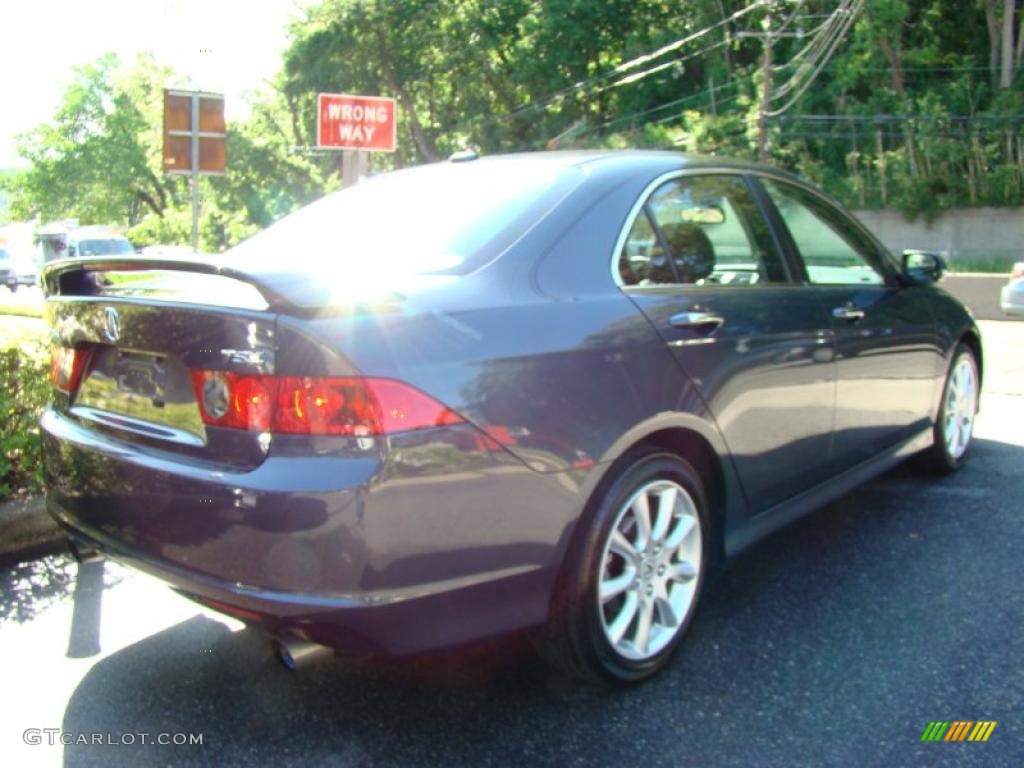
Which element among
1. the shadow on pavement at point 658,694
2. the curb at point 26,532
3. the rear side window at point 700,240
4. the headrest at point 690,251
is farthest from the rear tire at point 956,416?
the curb at point 26,532

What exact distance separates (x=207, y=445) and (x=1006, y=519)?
11.8 ft

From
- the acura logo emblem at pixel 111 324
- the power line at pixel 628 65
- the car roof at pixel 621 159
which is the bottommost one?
the acura logo emblem at pixel 111 324

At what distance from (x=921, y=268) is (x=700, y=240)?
1688 millimetres

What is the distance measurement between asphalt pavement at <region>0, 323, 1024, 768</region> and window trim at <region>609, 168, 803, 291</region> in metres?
1.18

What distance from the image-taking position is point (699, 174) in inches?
141

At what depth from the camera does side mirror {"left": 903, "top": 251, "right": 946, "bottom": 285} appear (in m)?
4.60

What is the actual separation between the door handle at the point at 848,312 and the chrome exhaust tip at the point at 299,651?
93.7 inches

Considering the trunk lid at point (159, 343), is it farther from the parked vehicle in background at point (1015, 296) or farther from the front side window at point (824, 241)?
the parked vehicle in background at point (1015, 296)

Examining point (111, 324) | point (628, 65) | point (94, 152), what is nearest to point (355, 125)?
point (111, 324)

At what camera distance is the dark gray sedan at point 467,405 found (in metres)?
2.39

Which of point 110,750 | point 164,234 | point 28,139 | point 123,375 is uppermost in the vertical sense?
point 28,139

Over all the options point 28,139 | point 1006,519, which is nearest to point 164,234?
point 28,139

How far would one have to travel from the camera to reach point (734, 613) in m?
3.54

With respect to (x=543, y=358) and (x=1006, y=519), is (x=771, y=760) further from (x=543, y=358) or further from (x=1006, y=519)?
(x=1006, y=519)
